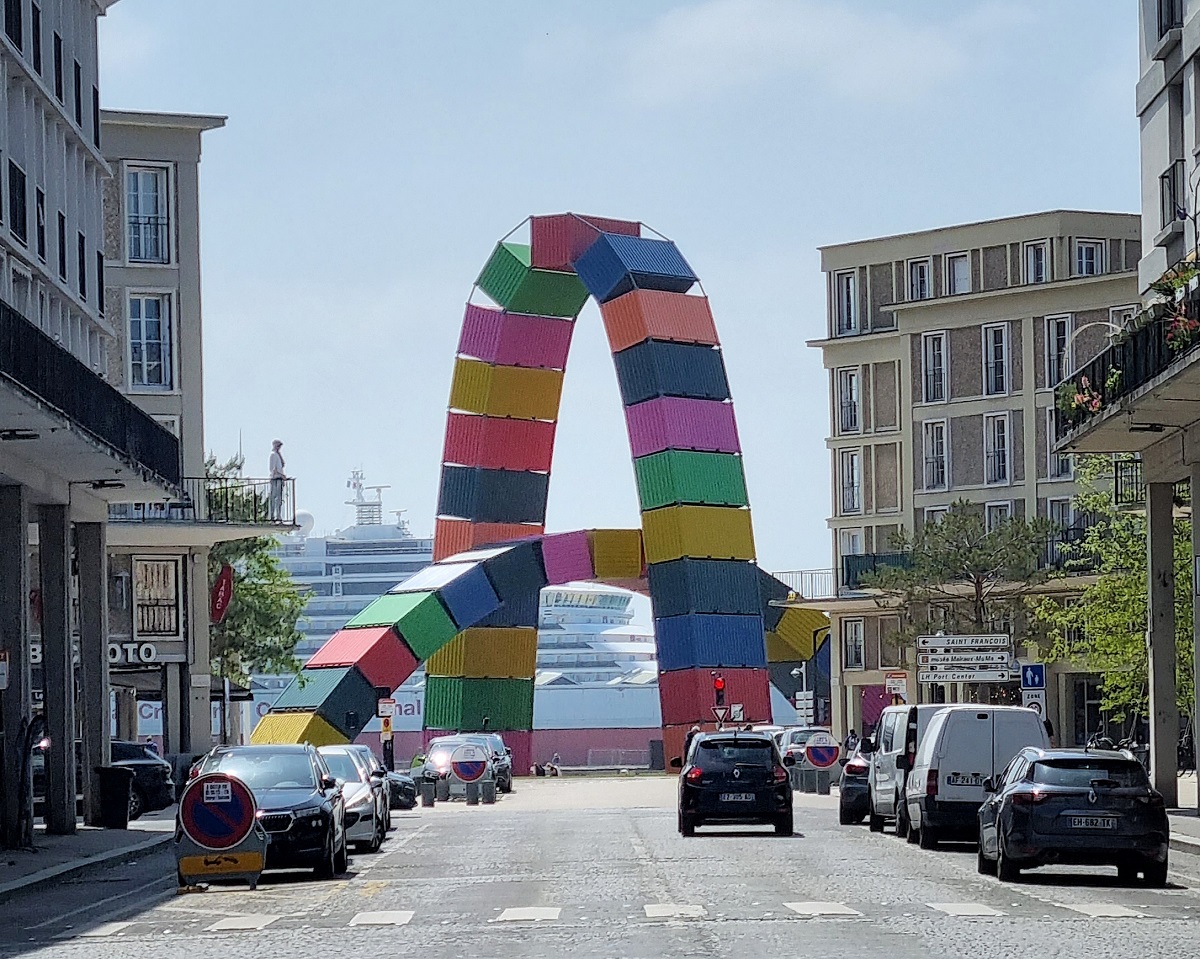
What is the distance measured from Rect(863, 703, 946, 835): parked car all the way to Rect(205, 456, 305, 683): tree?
34.2m

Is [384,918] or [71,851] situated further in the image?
[71,851]

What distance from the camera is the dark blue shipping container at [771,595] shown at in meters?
71.9

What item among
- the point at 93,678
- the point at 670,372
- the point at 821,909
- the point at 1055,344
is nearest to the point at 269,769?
the point at 821,909

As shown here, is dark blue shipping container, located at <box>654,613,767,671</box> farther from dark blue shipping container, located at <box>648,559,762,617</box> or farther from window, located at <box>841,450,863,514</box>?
window, located at <box>841,450,863,514</box>

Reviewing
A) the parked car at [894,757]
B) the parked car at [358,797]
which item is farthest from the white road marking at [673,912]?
the parked car at [894,757]

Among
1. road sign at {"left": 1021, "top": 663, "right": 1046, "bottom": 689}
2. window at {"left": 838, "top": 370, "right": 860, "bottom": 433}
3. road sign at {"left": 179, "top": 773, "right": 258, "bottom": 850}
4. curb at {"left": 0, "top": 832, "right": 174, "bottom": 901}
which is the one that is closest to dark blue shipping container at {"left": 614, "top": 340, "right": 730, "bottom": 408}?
road sign at {"left": 1021, "top": 663, "right": 1046, "bottom": 689}

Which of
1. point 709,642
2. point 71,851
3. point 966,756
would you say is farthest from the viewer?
point 709,642

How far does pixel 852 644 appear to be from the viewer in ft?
280

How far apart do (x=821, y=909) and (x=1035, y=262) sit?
65.1 m

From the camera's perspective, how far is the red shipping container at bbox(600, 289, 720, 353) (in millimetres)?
59156

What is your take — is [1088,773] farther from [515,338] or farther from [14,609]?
[515,338]

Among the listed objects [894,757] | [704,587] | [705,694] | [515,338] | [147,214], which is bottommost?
[705,694]

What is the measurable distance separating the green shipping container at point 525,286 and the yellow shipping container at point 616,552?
21.0ft

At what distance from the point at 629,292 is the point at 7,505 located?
89.2 feet
